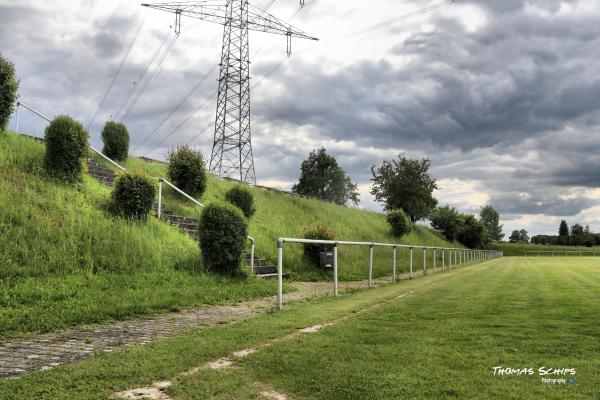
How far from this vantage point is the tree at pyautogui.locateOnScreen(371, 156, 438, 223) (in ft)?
191

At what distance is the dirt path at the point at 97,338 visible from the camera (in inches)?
189

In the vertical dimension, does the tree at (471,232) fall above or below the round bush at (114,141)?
below

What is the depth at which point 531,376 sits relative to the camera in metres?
3.76

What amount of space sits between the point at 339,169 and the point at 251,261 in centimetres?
7321

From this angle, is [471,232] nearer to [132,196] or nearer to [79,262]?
[132,196]

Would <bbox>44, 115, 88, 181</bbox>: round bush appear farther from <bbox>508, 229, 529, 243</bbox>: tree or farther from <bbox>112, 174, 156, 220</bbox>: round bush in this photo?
<bbox>508, 229, 529, 243</bbox>: tree

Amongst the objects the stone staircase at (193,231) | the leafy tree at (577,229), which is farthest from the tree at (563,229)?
the stone staircase at (193,231)

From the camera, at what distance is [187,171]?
18.2m

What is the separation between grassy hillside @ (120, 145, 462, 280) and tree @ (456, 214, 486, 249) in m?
26.1

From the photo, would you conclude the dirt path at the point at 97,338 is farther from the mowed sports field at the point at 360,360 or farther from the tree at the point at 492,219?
the tree at the point at 492,219

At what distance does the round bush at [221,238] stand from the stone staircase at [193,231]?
2.20 meters

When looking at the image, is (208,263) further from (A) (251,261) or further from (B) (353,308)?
(B) (353,308)

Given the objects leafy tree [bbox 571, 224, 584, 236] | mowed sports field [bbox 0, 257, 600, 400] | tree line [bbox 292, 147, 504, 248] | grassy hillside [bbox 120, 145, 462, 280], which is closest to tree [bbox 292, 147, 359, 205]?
tree line [bbox 292, 147, 504, 248]

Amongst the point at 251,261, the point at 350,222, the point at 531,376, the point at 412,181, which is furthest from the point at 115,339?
the point at 412,181
